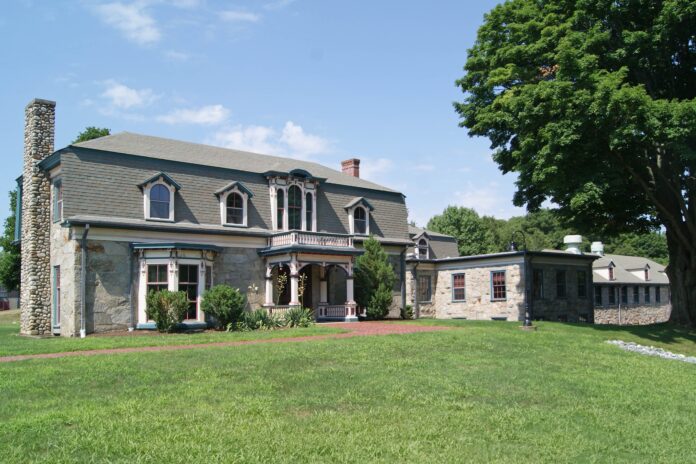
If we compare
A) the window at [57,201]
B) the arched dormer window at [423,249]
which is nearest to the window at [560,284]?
the arched dormer window at [423,249]

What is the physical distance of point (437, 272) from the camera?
129 feet

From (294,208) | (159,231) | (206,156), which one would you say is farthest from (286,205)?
(159,231)

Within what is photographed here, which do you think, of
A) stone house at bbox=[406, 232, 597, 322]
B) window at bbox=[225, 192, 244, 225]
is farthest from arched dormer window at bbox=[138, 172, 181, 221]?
stone house at bbox=[406, 232, 597, 322]

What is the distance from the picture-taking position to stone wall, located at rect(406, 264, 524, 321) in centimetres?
3412

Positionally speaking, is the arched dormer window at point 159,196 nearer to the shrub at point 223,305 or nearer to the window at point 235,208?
the window at point 235,208

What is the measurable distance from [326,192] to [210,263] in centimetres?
771

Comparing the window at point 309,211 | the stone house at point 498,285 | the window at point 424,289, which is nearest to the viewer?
the window at point 309,211

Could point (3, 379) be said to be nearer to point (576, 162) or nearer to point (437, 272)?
point (576, 162)

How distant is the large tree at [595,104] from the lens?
793 inches

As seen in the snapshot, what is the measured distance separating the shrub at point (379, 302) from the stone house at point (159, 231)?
3.14 feet

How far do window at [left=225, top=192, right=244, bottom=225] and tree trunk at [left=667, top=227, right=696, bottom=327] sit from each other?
18.8m

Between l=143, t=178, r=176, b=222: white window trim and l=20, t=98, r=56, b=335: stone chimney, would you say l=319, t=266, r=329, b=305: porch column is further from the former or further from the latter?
l=20, t=98, r=56, b=335: stone chimney

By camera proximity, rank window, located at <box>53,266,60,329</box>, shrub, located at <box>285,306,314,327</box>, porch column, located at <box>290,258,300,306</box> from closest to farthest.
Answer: shrub, located at <box>285,306,314,327</box> < window, located at <box>53,266,60,329</box> < porch column, located at <box>290,258,300,306</box>

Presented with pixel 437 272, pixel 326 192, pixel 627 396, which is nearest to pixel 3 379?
pixel 627 396
